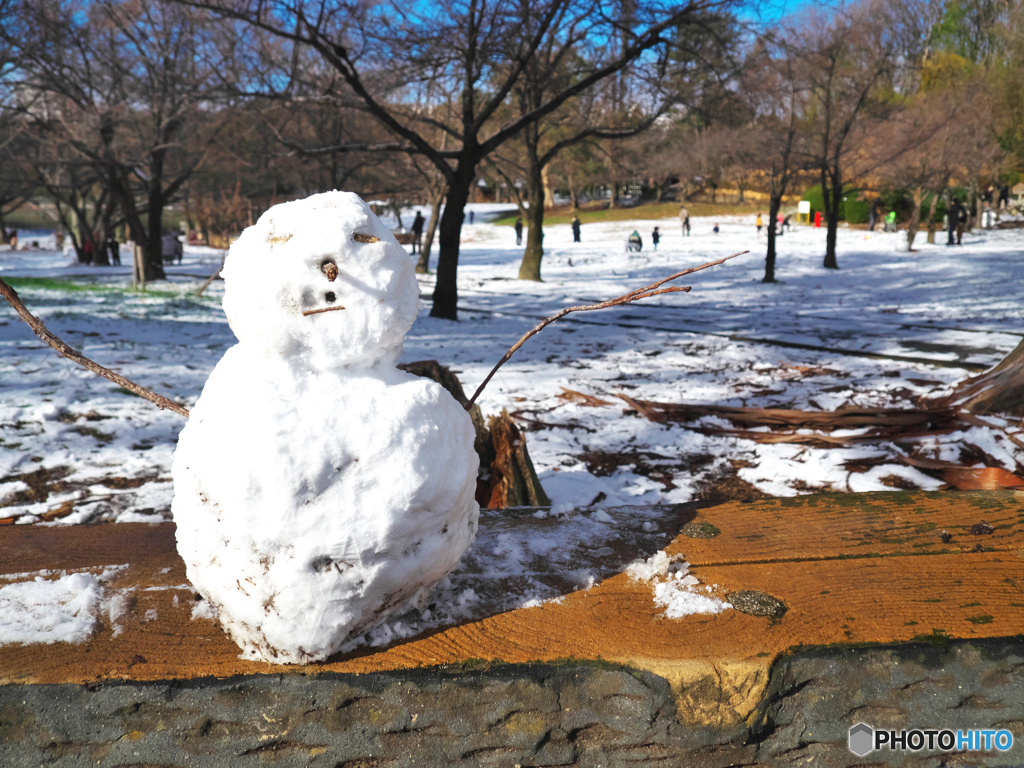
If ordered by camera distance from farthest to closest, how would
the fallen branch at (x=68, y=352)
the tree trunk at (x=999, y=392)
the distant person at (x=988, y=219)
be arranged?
the distant person at (x=988, y=219) < the tree trunk at (x=999, y=392) < the fallen branch at (x=68, y=352)

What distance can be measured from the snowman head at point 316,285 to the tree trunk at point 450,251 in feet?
29.0

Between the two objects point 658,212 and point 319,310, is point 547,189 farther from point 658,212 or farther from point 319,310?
point 319,310

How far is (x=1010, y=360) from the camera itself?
4.34 m

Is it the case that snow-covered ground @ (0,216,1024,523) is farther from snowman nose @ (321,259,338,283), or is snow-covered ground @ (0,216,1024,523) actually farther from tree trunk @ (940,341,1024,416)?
snowman nose @ (321,259,338,283)

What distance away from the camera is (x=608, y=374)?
6.49 metres

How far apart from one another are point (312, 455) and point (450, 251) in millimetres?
9258

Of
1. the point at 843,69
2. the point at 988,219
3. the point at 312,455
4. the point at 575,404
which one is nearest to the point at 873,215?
the point at 988,219

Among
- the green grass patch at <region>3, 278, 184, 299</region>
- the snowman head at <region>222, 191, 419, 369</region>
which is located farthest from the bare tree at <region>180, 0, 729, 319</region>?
the snowman head at <region>222, 191, 419, 369</region>

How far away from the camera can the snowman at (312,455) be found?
142cm

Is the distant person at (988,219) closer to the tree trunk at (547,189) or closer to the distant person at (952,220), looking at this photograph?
the distant person at (952,220)

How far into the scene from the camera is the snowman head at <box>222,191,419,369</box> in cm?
146

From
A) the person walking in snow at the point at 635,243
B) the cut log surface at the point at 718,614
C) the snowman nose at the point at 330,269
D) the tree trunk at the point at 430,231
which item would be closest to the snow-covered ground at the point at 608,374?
the cut log surface at the point at 718,614

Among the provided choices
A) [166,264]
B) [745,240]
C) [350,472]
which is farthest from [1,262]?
[350,472]

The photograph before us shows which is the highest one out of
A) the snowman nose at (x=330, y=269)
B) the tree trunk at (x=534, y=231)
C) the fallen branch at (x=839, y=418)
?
the tree trunk at (x=534, y=231)
